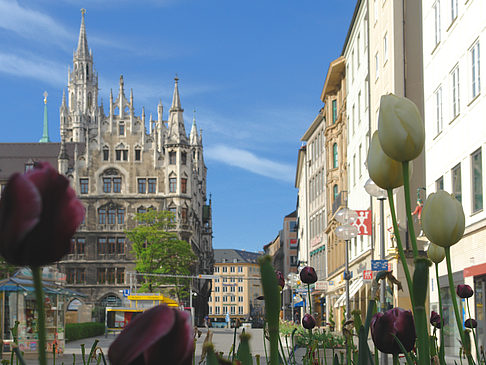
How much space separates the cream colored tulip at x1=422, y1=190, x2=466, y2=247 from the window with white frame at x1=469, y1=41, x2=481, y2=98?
17796mm

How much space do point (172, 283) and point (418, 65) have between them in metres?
39.4

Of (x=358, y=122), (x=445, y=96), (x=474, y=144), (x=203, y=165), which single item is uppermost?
(x=203, y=165)

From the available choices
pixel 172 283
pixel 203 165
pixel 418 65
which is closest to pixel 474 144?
pixel 418 65

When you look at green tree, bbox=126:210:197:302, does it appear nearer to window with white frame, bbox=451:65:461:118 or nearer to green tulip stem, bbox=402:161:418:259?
window with white frame, bbox=451:65:461:118

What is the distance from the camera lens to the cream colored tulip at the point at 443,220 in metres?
2.10

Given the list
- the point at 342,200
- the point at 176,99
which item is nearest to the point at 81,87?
the point at 176,99

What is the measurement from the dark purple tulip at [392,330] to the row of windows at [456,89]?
18.0 metres

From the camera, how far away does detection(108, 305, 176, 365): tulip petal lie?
975mm

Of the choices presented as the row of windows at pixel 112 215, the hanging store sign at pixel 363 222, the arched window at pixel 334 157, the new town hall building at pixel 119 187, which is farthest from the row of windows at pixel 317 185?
the hanging store sign at pixel 363 222

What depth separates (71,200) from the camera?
1.13 m

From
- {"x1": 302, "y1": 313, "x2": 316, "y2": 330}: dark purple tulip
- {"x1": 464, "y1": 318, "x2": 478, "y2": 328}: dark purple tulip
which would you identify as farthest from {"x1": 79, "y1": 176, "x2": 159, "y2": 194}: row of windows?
{"x1": 302, "y1": 313, "x2": 316, "y2": 330}: dark purple tulip

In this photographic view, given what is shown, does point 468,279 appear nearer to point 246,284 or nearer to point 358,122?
point 358,122

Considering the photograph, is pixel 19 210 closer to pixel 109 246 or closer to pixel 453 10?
pixel 453 10

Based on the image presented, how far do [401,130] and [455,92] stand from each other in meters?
20.6
